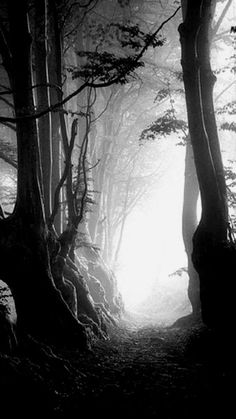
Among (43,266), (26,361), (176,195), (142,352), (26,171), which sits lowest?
(142,352)

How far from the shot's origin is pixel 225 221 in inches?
295

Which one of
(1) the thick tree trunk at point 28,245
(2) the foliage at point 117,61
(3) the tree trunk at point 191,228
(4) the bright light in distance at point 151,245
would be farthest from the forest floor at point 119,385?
(4) the bright light in distance at point 151,245

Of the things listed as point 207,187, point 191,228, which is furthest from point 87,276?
point 207,187

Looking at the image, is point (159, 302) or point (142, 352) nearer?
point (142, 352)

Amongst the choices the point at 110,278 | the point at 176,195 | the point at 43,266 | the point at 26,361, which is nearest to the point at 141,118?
the point at 110,278

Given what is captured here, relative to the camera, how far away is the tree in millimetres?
6934

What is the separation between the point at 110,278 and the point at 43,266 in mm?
11452

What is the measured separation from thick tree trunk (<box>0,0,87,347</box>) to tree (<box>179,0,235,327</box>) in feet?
9.20

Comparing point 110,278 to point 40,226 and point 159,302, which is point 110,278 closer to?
point 40,226

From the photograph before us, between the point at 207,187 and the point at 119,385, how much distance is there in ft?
15.0

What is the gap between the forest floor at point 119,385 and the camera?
3678mm

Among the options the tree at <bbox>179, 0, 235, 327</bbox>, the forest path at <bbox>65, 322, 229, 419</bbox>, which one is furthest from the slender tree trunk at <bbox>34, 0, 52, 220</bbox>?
the forest path at <bbox>65, 322, 229, 419</bbox>

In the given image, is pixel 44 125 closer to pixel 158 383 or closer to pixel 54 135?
pixel 54 135

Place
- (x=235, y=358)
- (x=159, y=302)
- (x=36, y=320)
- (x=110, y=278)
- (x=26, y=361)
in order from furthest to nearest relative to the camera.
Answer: (x=159, y=302)
(x=110, y=278)
(x=36, y=320)
(x=235, y=358)
(x=26, y=361)
